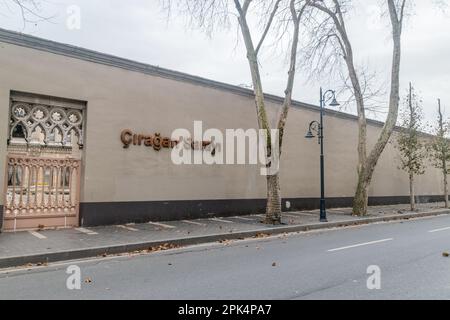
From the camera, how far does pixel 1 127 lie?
1100 cm

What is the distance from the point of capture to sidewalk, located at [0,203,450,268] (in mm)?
8430

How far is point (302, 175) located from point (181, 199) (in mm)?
7317

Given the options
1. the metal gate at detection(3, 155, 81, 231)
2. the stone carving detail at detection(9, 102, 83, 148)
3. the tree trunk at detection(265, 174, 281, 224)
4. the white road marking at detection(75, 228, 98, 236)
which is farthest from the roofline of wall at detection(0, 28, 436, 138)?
the white road marking at detection(75, 228, 98, 236)

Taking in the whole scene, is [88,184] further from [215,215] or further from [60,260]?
[215,215]

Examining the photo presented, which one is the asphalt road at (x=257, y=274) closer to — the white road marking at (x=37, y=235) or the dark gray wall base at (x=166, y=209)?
the white road marking at (x=37, y=235)

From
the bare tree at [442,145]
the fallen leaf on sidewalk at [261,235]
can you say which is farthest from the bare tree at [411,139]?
the fallen leaf on sidewalk at [261,235]

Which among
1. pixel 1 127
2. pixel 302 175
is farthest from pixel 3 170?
pixel 302 175

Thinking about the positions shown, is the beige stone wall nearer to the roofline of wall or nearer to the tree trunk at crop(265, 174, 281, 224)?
the roofline of wall

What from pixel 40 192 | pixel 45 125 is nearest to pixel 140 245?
pixel 40 192

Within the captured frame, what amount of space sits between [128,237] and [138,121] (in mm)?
4636

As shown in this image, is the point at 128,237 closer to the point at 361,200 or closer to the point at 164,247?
the point at 164,247

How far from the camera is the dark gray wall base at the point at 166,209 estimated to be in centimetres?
1265

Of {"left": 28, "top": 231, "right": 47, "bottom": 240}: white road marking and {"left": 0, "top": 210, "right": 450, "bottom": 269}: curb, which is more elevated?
{"left": 28, "top": 231, "right": 47, "bottom": 240}: white road marking

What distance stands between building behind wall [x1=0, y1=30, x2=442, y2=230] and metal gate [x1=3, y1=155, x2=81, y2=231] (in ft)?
0.09
